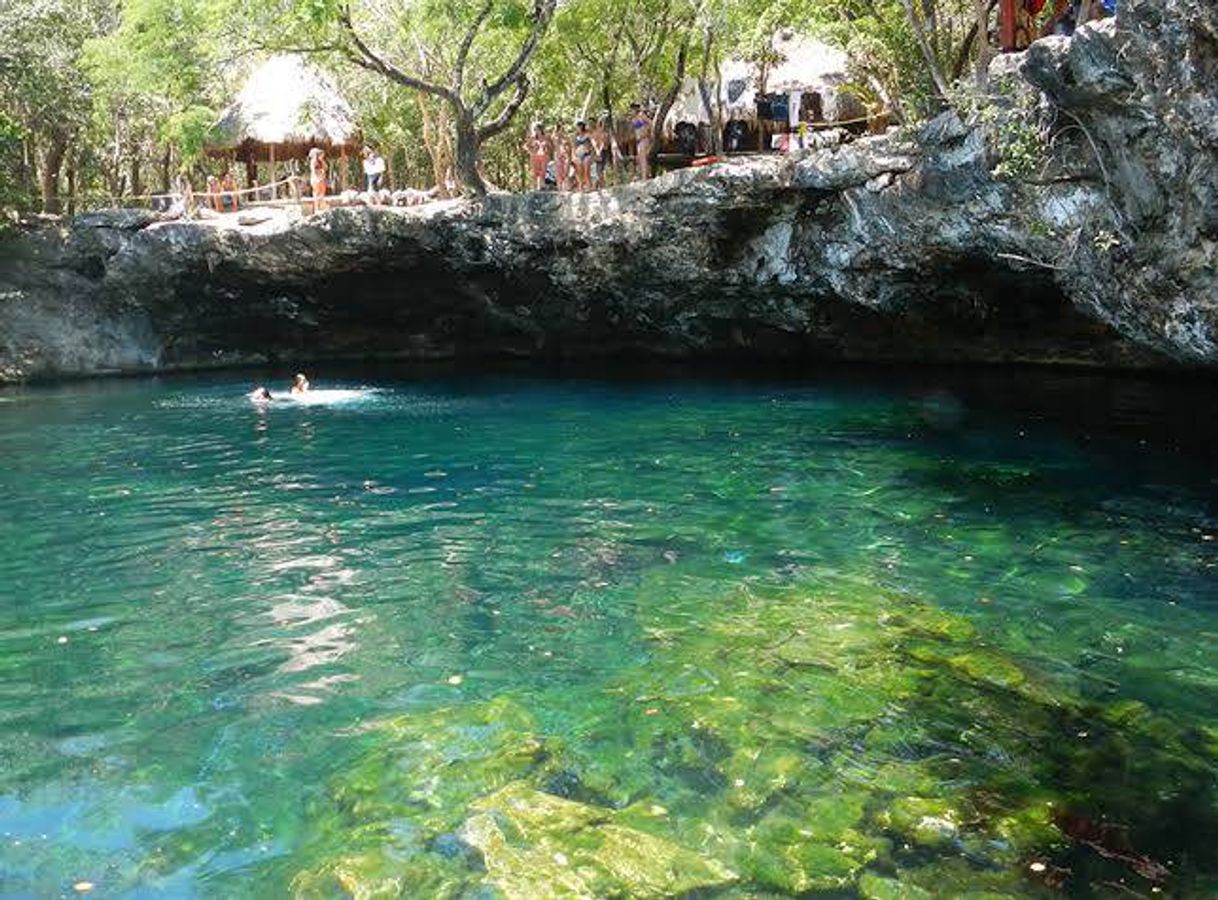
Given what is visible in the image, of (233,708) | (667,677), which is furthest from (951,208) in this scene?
(233,708)

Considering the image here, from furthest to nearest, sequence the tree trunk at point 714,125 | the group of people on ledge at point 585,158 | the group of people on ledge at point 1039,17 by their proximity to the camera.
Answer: the tree trunk at point 714,125 → the group of people on ledge at point 585,158 → the group of people on ledge at point 1039,17

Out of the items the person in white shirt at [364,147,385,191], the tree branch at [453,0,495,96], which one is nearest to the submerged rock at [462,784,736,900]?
the tree branch at [453,0,495,96]

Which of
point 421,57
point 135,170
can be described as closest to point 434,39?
point 421,57

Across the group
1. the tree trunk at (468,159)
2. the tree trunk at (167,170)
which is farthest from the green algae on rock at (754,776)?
the tree trunk at (167,170)

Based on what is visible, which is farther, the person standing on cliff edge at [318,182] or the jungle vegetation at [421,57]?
the person standing on cliff edge at [318,182]

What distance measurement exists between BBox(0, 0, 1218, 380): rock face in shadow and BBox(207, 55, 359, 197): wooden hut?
561 cm

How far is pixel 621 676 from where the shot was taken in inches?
325

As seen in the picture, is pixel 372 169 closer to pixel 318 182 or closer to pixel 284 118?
pixel 318 182

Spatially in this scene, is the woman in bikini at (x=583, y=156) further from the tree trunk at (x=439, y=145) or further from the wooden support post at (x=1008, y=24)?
the wooden support post at (x=1008, y=24)

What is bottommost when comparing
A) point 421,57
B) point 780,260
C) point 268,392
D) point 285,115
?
point 268,392

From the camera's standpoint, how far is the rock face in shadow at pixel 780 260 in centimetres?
1388

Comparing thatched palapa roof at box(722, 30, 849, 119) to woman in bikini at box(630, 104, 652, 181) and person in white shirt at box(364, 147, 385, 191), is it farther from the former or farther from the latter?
person in white shirt at box(364, 147, 385, 191)

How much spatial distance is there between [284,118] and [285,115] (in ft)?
0.37

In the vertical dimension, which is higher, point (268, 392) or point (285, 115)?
point (285, 115)
